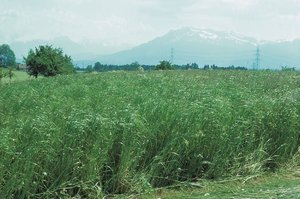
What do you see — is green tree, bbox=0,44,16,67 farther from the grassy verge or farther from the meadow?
the grassy verge

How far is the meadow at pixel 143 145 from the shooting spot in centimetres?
581

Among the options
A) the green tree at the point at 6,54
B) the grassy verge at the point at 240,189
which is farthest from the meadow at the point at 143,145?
the green tree at the point at 6,54

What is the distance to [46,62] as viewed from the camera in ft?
212

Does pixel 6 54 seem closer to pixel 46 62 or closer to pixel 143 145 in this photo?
pixel 46 62

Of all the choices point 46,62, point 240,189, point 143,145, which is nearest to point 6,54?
point 46,62

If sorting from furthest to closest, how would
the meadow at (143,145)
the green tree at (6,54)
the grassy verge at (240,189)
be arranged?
the green tree at (6,54) < the grassy verge at (240,189) < the meadow at (143,145)

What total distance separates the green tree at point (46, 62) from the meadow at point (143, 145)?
57.3 m

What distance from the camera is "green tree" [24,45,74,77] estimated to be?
64812 millimetres

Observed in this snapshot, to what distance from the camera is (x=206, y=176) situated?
23.5 ft

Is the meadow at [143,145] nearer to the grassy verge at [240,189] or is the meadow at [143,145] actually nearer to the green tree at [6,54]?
the grassy verge at [240,189]

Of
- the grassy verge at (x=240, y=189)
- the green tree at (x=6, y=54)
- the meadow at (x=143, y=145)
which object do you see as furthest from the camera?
the green tree at (x=6, y=54)

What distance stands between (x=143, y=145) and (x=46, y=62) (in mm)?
60017

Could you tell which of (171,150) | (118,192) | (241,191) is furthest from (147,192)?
(241,191)

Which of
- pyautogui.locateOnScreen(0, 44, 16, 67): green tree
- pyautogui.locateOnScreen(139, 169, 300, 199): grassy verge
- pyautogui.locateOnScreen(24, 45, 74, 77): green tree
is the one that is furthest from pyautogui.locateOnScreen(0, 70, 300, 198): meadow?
pyautogui.locateOnScreen(0, 44, 16, 67): green tree
